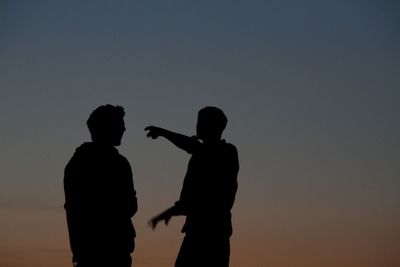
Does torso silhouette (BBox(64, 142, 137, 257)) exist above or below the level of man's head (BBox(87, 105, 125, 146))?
below

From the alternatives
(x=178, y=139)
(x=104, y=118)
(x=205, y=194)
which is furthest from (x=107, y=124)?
(x=205, y=194)

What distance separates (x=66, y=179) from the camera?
9766 millimetres

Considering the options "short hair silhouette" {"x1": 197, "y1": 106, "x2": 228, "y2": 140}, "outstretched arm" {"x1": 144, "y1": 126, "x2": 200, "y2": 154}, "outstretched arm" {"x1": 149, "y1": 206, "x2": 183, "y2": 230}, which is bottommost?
"outstretched arm" {"x1": 149, "y1": 206, "x2": 183, "y2": 230}

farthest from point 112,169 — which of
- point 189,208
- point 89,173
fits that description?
point 189,208

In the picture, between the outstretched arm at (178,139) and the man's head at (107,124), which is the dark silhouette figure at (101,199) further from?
the outstretched arm at (178,139)

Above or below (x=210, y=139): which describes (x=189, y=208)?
below

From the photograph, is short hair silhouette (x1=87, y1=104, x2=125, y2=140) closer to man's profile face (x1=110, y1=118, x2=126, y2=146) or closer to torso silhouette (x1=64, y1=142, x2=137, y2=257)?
man's profile face (x1=110, y1=118, x2=126, y2=146)

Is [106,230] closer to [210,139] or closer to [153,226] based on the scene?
[153,226]

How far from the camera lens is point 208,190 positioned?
998 centimetres

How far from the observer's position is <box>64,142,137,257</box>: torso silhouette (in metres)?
9.71

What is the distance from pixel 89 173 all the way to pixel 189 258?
1385 millimetres

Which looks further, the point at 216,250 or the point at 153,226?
the point at 216,250

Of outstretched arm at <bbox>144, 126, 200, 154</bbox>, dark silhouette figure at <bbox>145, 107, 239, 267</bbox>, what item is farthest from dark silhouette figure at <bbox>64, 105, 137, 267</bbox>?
dark silhouette figure at <bbox>145, 107, 239, 267</bbox>

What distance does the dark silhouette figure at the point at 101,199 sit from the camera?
9.68 metres
